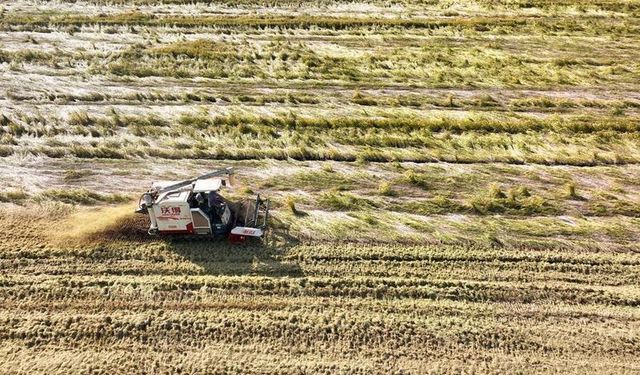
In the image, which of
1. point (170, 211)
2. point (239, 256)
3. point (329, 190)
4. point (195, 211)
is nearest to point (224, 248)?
point (239, 256)

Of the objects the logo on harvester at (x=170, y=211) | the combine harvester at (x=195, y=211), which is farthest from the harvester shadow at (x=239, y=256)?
the logo on harvester at (x=170, y=211)

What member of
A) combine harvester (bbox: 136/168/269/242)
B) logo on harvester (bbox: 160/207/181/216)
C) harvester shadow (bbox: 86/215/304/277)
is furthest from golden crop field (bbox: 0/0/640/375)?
logo on harvester (bbox: 160/207/181/216)

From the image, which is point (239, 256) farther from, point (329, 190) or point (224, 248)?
point (329, 190)

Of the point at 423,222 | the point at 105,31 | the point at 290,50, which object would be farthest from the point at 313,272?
the point at 105,31

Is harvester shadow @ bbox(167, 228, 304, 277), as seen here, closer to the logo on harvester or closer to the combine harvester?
the combine harvester

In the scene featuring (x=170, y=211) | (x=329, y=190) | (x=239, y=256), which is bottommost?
(x=239, y=256)

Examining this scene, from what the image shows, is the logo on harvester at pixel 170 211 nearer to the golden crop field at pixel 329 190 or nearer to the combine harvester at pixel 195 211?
the combine harvester at pixel 195 211
